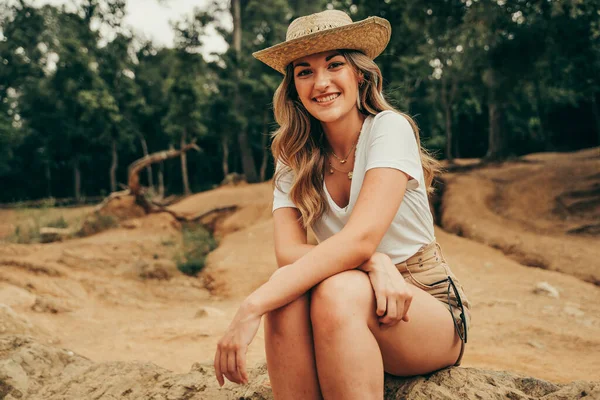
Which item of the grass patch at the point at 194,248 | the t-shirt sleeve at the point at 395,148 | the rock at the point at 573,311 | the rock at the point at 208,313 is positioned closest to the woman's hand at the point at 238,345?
the t-shirt sleeve at the point at 395,148

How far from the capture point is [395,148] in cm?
176

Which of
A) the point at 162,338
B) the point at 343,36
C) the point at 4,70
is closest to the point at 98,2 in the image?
the point at 4,70

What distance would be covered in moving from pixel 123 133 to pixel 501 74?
44.7 ft

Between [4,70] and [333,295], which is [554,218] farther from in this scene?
[4,70]

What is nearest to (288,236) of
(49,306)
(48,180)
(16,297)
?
(49,306)

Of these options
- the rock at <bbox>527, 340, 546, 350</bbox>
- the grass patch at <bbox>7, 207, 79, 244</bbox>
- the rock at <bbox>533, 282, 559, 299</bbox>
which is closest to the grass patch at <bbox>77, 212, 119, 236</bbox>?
the grass patch at <bbox>7, 207, 79, 244</bbox>

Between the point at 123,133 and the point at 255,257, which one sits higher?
the point at 123,133

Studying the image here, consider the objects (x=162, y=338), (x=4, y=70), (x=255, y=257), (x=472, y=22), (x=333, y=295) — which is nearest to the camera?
(x=333, y=295)

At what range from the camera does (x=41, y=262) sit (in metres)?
6.74

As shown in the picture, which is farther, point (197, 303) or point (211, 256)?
point (211, 256)

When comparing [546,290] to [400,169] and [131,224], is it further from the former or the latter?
[131,224]

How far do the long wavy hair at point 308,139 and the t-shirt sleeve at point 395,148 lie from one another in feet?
0.44

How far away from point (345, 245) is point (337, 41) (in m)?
0.80

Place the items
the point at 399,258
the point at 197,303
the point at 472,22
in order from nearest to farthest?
the point at 399,258
the point at 197,303
the point at 472,22
